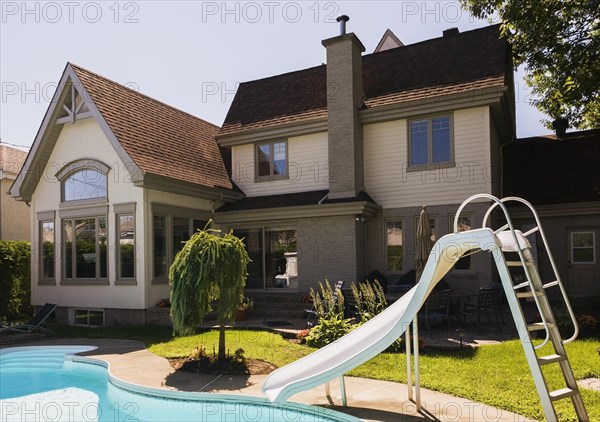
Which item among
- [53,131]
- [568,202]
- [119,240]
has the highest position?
[53,131]

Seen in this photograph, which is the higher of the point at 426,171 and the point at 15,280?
Answer: the point at 426,171

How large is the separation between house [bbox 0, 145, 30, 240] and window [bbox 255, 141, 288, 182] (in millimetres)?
13627

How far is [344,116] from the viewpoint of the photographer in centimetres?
1695

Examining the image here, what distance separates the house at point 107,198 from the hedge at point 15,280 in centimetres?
64

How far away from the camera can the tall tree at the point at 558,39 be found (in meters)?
14.8

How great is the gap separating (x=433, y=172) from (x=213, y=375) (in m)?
9.85

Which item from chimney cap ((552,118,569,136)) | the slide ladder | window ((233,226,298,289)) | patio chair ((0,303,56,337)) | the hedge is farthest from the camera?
chimney cap ((552,118,569,136))

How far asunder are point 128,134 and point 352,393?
11262 millimetres

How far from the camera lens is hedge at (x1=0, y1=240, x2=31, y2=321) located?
17406 mm

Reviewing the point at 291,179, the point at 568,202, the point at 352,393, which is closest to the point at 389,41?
the point at 291,179

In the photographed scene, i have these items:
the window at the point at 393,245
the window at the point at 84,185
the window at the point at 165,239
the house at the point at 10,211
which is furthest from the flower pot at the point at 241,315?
the house at the point at 10,211

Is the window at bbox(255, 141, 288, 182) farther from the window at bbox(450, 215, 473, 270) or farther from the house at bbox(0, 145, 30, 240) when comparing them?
the house at bbox(0, 145, 30, 240)

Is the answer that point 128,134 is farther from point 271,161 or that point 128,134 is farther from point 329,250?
point 329,250

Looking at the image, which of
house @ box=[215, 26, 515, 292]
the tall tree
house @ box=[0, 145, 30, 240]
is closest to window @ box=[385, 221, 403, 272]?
house @ box=[215, 26, 515, 292]
